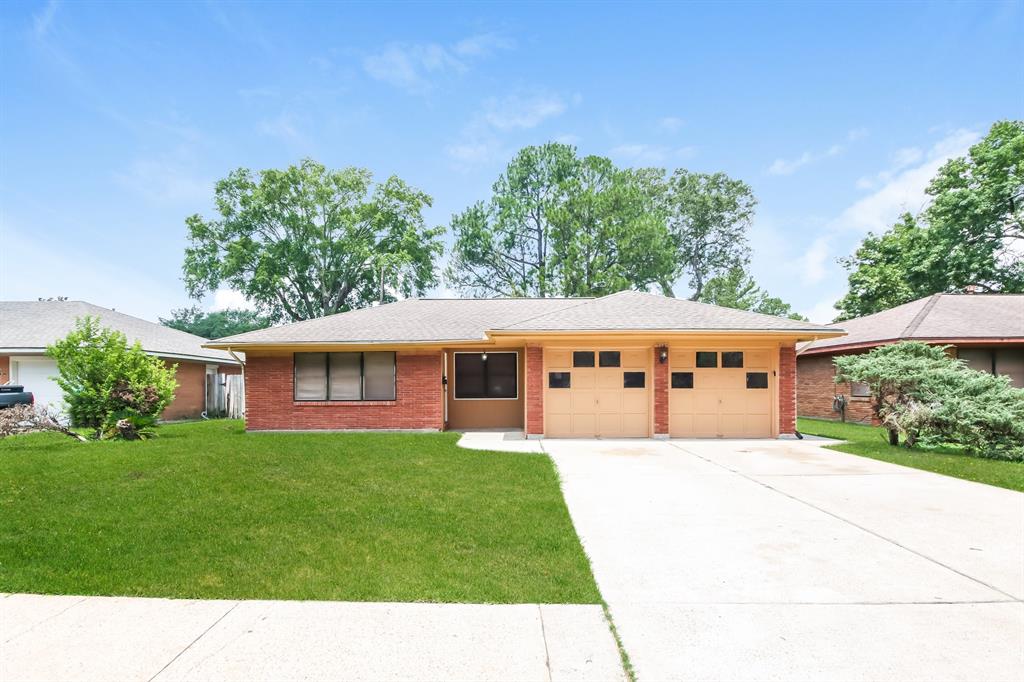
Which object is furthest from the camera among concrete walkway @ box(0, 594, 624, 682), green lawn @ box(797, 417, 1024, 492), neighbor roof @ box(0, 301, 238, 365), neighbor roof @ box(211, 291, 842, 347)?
neighbor roof @ box(0, 301, 238, 365)

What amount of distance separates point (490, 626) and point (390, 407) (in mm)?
11508

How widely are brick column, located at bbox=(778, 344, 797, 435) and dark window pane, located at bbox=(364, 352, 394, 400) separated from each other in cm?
1071

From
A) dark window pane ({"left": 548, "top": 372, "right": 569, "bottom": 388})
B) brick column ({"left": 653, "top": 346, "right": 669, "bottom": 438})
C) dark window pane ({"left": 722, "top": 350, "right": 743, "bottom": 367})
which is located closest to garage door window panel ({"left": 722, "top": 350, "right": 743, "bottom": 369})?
dark window pane ({"left": 722, "top": 350, "right": 743, "bottom": 367})

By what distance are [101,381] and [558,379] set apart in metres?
11.6

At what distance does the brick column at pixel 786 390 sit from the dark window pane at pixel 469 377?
8286mm

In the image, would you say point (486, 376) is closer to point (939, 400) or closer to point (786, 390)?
point (786, 390)

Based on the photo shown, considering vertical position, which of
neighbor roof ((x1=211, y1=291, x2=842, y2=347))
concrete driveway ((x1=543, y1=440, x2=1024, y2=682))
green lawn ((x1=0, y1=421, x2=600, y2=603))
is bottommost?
concrete driveway ((x1=543, y1=440, x2=1024, y2=682))

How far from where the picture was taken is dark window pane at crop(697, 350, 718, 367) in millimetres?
13328

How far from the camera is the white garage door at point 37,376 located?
16734 millimetres

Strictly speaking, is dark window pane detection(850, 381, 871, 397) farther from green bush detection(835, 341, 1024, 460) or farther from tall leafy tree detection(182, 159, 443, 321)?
tall leafy tree detection(182, 159, 443, 321)

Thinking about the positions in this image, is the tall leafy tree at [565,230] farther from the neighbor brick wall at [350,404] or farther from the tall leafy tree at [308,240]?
the neighbor brick wall at [350,404]

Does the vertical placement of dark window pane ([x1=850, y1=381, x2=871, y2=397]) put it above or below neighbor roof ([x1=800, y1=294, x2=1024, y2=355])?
below

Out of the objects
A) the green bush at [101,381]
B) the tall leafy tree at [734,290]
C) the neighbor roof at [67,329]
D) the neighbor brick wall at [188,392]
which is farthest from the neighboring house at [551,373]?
the tall leafy tree at [734,290]

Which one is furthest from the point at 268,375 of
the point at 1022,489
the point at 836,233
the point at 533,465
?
the point at 836,233
